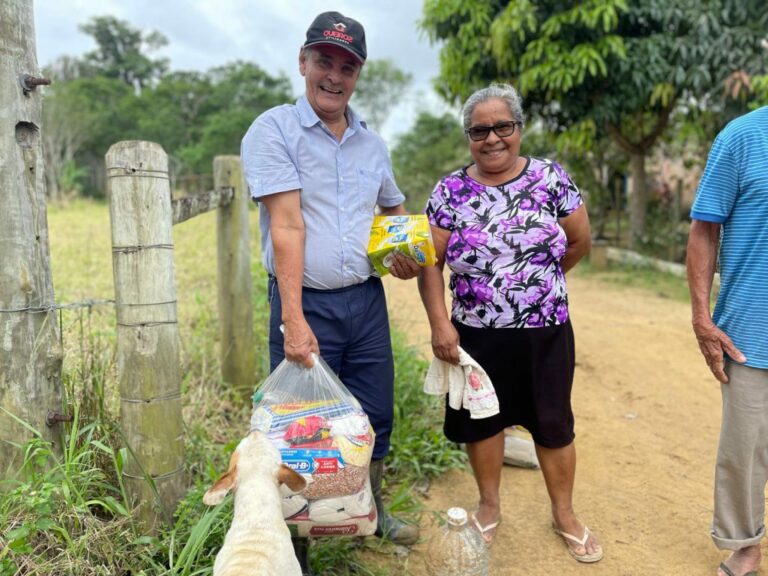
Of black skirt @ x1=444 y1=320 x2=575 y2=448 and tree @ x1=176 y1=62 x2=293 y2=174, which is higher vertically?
tree @ x1=176 y1=62 x2=293 y2=174

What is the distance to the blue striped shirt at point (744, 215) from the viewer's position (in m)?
2.11

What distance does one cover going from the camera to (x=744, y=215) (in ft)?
7.10

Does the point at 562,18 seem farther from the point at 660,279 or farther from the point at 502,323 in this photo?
the point at 502,323

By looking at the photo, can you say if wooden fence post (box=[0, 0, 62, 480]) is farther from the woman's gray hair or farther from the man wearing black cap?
the woman's gray hair

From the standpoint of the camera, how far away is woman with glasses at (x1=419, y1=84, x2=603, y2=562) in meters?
2.31

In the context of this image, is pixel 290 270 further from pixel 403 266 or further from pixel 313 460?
pixel 313 460

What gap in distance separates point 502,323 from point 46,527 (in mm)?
1668

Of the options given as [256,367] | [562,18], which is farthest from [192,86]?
[256,367]

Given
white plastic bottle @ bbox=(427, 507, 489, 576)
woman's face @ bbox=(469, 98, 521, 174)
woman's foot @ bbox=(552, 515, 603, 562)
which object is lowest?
woman's foot @ bbox=(552, 515, 603, 562)

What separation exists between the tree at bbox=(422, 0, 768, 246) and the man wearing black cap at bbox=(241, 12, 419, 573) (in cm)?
631

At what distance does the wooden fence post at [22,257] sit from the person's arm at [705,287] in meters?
2.29

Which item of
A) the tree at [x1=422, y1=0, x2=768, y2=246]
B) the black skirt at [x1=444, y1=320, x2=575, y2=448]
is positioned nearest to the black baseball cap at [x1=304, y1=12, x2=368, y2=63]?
the black skirt at [x1=444, y1=320, x2=575, y2=448]

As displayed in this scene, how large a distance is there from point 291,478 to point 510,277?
1.09 m

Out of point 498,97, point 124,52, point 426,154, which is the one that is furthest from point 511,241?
point 124,52
